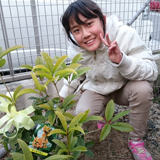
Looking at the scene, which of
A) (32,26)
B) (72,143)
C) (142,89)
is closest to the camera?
(72,143)

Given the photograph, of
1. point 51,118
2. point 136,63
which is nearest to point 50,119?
point 51,118

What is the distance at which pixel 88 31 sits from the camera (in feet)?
3.42

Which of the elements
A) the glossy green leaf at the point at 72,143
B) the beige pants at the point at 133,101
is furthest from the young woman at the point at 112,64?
the glossy green leaf at the point at 72,143

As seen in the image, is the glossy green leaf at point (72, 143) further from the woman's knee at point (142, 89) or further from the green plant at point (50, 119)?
the woman's knee at point (142, 89)

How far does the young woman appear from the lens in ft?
3.40

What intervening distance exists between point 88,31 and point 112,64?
225 millimetres

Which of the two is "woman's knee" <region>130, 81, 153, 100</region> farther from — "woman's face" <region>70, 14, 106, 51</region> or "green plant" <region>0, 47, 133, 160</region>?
"green plant" <region>0, 47, 133, 160</region>

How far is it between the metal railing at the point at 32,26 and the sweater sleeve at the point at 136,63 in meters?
0.61

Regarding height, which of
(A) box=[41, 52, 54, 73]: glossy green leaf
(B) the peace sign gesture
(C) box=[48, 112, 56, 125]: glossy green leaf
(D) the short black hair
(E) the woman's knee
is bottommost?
(E) the woman's knee

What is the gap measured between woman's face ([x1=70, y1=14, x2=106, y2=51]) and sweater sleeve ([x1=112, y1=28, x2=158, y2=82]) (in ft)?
0.65

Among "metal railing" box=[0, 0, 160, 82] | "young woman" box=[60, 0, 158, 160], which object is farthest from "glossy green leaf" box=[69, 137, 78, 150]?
"metal railing" box=[0, 0, 160, 82]

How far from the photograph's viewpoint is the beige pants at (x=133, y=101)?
1.13m

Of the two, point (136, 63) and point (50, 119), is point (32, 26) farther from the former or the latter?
point (50, 119)

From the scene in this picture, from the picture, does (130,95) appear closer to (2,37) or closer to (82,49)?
(82,49)
